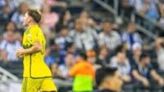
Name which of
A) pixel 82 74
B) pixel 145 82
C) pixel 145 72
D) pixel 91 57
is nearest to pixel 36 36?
pixel 82 74

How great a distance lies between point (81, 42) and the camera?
18.3m

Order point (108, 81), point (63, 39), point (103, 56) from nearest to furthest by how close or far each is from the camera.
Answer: point (108, 81) < point (103, 56) < point (63, 39)

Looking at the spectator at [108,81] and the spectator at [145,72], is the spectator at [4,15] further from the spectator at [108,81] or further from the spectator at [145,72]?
the spectator at [108,81]

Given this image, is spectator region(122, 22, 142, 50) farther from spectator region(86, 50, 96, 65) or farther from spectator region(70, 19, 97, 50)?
spectator region(86, 50, 96, 65)

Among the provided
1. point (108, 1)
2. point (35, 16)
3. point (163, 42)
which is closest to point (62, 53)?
point (163, 42)

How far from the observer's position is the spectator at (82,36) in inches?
717

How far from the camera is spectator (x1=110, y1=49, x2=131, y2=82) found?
694 inches

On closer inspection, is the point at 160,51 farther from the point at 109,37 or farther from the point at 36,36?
the point at 36,36

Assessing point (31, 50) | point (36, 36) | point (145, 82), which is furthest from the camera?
point (145, 82)

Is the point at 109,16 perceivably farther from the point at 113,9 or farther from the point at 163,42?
the point at 163,42

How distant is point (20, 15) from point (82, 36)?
1.60 meters

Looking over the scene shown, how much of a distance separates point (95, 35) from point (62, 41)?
1.25 meters

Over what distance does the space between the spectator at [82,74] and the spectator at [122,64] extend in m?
2.61

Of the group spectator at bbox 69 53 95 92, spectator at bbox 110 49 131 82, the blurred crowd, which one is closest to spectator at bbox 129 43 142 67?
the blurred crowd
